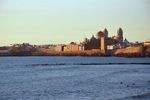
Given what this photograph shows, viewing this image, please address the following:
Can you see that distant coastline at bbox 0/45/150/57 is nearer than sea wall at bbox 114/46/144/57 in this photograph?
No

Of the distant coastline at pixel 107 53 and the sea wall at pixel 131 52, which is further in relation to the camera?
the distant coastline at pixel 107 53

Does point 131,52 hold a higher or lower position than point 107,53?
higher

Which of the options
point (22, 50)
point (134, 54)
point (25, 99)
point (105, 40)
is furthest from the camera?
point (22, 50)

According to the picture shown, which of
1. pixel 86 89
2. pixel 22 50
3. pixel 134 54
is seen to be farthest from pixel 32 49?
pixel 86 89

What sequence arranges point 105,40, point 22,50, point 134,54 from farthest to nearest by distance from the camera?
point 22,50 < point 105,40 < point 134,54

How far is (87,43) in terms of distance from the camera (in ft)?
512

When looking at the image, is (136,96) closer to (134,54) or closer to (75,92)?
(75,92)

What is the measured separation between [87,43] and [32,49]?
76.4 feet

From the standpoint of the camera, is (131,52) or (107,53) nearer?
(131,52)

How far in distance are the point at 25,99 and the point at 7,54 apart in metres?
139

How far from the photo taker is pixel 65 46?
168 metres

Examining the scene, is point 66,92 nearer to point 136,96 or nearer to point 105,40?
point 136,96

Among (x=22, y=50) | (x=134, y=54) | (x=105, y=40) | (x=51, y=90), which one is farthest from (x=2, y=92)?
(x=22, y=50)

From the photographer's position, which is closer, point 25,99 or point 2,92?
point 25,99
